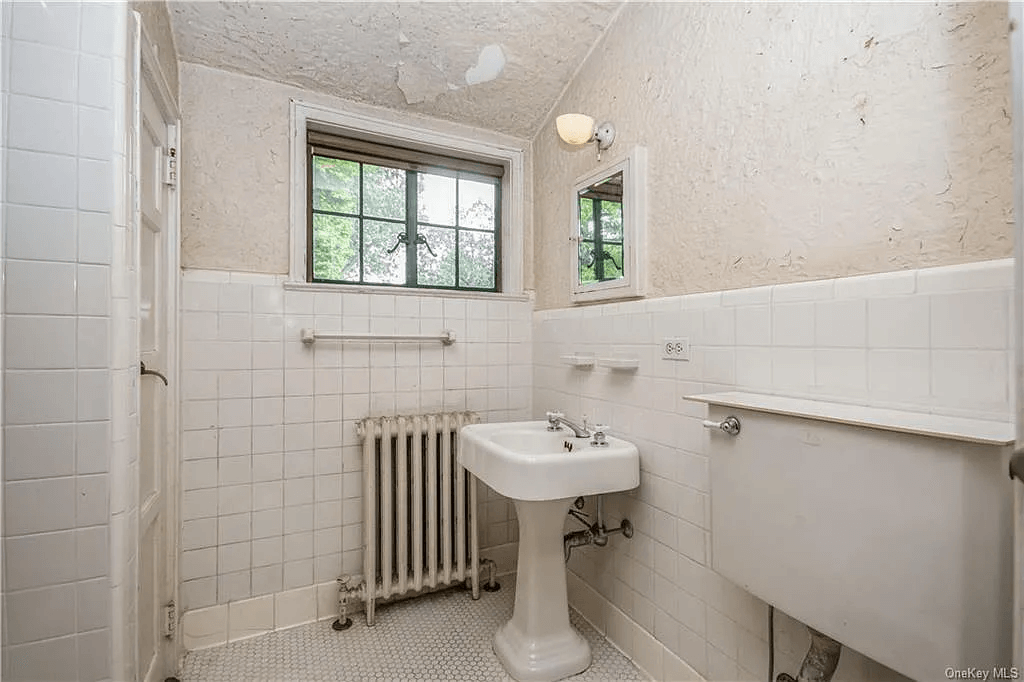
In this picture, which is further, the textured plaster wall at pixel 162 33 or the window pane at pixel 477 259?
the window pane at pixel 477 259

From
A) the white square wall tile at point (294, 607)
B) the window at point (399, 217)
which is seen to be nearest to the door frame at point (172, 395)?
the white square wall tile at point (294, 607)

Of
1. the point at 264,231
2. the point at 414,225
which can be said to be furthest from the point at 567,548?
the point at 264,231

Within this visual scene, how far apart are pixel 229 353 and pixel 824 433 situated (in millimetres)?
1928

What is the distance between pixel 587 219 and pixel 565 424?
0.87 m

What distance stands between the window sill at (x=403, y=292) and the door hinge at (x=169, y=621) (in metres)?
1.18

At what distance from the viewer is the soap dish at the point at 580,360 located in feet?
6.18

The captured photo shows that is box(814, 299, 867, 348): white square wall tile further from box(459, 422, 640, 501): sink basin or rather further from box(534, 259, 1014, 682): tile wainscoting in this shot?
box(459, 422, 640, 501): sink basin

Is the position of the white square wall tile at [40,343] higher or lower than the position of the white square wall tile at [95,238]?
lower

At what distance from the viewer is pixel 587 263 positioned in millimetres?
1964

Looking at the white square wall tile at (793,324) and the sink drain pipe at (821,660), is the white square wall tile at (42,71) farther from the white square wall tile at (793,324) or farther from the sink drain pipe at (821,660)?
the sink drain pipe at (821,660)

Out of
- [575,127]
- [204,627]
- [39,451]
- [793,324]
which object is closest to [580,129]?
[575,127]

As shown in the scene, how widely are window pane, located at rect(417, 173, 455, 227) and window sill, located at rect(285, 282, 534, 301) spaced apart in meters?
0.38

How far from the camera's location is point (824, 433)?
948 mm

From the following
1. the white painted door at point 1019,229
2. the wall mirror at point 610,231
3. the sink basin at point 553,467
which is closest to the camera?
the white painted door at point 1019,229
